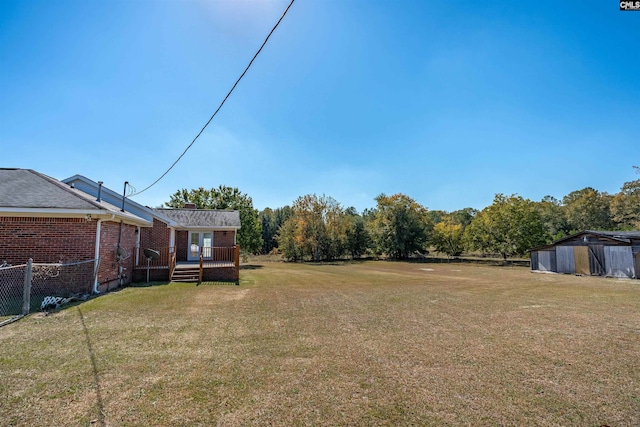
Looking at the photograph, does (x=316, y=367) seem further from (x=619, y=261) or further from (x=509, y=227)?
(x=509, y=227)

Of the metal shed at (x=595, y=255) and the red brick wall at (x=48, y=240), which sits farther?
the metal shed at (x=595, y=255)

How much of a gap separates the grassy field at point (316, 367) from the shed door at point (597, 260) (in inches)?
638

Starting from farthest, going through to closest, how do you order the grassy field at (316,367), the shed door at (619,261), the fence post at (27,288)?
the shed door at (619,261), the fence post at (27,288), the grassy field at (316,367)

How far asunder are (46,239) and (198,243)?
12.6 m

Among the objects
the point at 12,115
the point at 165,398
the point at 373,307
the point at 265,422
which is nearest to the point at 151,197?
the point at 12,115

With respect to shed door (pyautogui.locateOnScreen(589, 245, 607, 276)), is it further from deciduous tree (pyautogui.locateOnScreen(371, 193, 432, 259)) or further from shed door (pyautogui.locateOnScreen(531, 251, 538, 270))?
deciduous tree (pyautogui.locateOnScreen(371, 193, 432, 259))

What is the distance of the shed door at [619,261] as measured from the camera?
19266mm

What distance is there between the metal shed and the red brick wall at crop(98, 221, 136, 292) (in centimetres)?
2930

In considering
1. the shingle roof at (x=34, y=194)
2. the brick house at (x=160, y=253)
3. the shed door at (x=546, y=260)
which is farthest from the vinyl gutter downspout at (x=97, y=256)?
the shed door at (x=546, y=260)

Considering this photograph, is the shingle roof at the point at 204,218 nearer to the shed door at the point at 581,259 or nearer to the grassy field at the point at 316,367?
the grassy field at the point at 316,367

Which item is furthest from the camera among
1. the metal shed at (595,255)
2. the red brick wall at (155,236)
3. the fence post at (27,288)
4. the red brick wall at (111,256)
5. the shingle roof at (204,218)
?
the shingle roof at (204,218)

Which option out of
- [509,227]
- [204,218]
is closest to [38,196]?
[204,218]

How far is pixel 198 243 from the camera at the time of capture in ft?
72.6

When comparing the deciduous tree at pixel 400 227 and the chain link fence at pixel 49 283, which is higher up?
the deciduous tree at pixel 400 227
